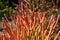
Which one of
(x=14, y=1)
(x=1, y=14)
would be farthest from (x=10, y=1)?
(x=1, y=14)

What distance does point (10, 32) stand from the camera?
2256mm

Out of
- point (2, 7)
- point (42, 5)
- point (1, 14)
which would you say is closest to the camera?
point (42, 5)

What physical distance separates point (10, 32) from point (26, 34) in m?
0.24

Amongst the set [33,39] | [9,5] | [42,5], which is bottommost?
[9,5]

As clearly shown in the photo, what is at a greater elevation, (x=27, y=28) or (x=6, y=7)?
(x=27, y=28)

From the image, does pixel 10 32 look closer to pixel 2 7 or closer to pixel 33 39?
pixel 33 39

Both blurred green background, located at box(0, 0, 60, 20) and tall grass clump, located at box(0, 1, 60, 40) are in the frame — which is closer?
tall grass clump, located at box(0, 1, 60, 40)

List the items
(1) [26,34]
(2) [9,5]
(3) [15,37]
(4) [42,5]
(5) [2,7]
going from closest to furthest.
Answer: (3) [15,37], (1) [26,34], (4) [42,5], (5) [2,7], (2) [9,5]

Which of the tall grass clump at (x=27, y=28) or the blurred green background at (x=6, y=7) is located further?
the blurred green background at (x=6, y=7)

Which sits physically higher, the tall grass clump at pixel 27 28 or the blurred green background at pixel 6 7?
the tall grass clump at pixel 27 28

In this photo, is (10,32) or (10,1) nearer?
(10,32)

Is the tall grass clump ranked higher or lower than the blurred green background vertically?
higher

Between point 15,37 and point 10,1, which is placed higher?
point 15,37

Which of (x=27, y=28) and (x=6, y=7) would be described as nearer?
(x=27, y=28)
